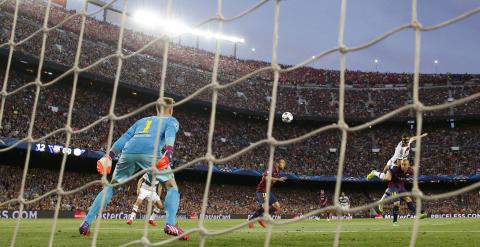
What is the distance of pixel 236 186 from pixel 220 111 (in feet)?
21.9

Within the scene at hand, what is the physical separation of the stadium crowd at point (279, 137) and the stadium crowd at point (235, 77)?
1620 millimetres

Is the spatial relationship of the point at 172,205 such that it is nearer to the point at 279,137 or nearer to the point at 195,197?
the point at 195,197

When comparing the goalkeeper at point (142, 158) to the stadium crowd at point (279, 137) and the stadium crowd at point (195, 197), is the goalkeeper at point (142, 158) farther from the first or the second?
the stadium crowd at point (279, 137)

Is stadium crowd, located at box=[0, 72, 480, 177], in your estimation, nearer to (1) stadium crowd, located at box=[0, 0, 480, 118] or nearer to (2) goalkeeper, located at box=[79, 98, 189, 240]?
(1) stadium crowd, located at box=[0, 0, 480, 118]

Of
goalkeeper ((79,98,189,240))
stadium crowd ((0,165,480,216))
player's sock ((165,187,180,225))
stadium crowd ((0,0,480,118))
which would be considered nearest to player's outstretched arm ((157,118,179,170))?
goalkeeper ((79,98,189,240))

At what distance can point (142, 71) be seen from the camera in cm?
3994

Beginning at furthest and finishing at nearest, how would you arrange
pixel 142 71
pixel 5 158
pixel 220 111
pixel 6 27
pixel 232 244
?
1. pixel 220 111
2. pixel 142 71
3. pixel 6 27
4. pixel 5 158
5. pixel 232 244

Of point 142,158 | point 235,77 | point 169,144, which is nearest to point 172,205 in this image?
point 142,158

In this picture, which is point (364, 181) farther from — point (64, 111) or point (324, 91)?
point (64, 111)

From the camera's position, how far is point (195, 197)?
1442 inches

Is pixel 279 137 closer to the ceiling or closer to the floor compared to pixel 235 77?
closer to the floor

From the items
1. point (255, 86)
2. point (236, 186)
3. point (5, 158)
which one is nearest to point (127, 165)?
point (5, 158)

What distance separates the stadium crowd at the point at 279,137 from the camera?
33.9 metres

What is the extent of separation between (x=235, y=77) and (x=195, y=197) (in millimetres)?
13988
